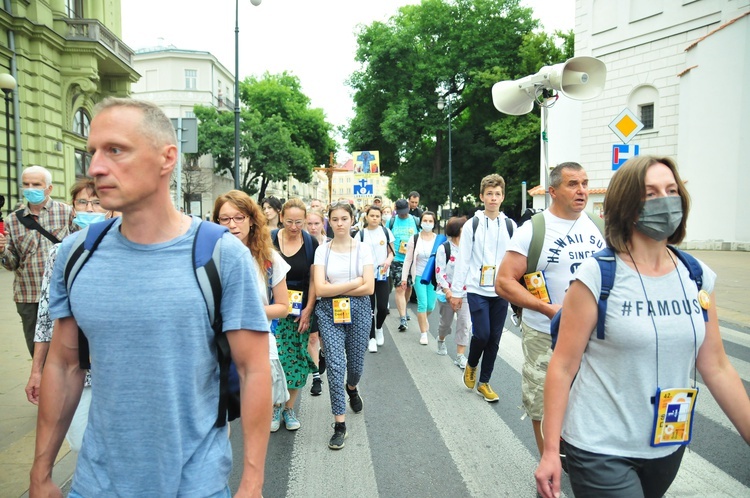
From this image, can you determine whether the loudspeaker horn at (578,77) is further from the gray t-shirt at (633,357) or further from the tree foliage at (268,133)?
the tree foliage at (268,133)

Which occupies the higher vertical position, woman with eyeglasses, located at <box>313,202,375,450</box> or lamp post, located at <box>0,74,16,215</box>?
lamp post, located at <box>0,74,16,215</box>

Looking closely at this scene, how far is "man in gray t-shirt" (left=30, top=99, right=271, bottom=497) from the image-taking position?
5.35 feet

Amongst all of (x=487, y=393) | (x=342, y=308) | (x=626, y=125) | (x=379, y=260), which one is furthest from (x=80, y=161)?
(x=487, y=393)

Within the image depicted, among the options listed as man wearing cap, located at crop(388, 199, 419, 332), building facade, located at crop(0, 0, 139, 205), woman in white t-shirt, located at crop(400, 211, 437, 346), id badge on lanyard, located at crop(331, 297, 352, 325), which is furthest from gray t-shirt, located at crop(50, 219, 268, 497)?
building facade, located at crop(0, 0, 139, 205)

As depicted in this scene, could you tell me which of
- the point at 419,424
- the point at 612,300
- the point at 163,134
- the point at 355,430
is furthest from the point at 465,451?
the point at 163,134

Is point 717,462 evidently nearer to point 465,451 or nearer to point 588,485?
point 465,451

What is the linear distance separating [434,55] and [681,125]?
16.7 metres

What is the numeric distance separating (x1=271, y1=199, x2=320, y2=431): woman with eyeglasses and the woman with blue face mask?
2.95 metres

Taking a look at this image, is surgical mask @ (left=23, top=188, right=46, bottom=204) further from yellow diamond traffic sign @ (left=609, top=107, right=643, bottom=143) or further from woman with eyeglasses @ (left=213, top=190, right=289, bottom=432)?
yellow diamond traffic sign @ (left=609, top=107, right=643, bottom=143)

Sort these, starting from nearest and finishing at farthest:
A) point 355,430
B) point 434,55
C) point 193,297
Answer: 1. point 193,297
2. point 355,430
3. point 434,55

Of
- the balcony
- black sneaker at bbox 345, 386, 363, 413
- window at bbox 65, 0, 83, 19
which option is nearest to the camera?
black sneaker at bbox 345, 386, 363, 413

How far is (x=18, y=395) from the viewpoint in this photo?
17.8ft

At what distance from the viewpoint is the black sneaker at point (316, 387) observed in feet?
19.1

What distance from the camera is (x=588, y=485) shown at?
206 centimetres
